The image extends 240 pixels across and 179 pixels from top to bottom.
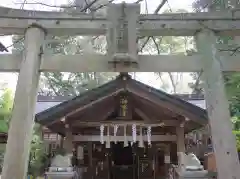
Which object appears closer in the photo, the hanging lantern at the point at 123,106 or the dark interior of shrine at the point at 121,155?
the hanging lantern at the point at 123,106

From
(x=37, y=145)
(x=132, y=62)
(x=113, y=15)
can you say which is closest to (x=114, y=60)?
(x=132, y=62)

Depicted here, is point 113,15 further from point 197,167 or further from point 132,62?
point 197,167

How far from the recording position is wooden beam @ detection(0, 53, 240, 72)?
4.69 metres

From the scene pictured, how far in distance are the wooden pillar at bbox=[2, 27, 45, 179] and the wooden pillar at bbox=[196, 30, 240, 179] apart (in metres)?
2.87

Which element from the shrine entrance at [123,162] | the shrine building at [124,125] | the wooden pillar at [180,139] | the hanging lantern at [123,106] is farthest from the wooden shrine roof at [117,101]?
the shrine entrance at [123,162]

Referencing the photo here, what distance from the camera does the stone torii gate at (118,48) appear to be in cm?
441

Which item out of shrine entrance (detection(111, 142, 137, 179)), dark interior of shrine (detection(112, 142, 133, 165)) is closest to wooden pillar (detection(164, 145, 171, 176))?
shrine entrance (detection(111, 142, 137, 179))

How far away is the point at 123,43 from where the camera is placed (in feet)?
15.6

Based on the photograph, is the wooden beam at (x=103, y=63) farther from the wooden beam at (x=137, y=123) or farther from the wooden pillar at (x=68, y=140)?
the wooden pillar at (x=68, y=140)

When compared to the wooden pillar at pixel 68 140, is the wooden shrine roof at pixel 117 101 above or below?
above

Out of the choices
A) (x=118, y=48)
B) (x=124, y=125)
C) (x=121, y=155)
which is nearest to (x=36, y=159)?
(x=124, y=125)

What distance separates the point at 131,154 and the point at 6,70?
7.86 m

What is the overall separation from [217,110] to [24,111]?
3.06 m

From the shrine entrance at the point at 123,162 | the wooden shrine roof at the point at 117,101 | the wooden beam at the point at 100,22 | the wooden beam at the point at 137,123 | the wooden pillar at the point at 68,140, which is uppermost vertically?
the wooden beam at the point at 100,22
